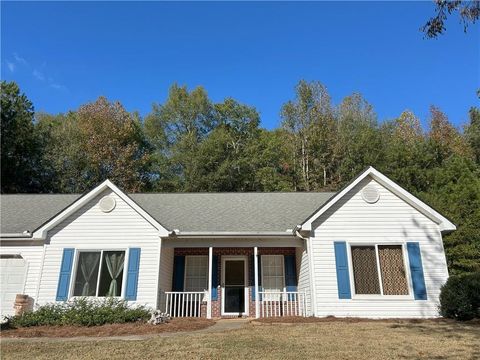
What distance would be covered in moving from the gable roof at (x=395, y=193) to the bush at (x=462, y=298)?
1740 mm

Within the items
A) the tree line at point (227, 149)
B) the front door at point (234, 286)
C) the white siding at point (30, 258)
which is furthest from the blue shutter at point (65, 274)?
the tree line at point (227, 149)

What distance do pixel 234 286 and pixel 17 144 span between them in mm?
24656

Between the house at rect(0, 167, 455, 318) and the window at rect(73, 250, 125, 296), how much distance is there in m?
0.03

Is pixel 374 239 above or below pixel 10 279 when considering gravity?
above

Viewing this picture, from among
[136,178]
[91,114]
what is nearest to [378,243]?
[136,178]

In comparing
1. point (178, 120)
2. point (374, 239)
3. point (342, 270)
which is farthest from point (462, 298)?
point (178, 120)

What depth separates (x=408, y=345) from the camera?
25.1 ft

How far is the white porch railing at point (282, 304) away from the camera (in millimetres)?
12656

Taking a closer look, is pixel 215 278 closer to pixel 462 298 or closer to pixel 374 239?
pixel 374 239

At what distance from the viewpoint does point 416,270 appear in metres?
11.8

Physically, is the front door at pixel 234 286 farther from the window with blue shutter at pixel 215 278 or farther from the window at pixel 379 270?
the window at pixel 379 270

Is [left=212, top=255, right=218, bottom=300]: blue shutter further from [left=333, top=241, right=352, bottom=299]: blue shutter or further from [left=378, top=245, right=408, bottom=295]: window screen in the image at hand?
[left=378, top=245, right=408, bottom=295]: window screen

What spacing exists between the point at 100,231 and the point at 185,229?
288 cm

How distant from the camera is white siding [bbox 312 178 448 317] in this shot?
1155 centimetres
